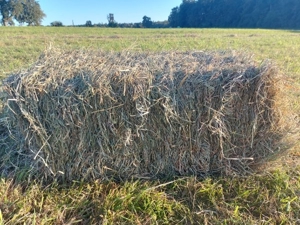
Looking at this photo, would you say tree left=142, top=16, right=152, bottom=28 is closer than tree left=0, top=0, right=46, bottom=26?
No

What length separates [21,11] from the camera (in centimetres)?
5944

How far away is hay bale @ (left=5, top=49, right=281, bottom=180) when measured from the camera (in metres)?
2.13

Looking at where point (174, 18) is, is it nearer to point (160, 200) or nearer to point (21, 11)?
point (21, 11)

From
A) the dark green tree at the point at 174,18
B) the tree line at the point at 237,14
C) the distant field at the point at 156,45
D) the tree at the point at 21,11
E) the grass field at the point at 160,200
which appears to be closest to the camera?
the grass field at the point at 160,200

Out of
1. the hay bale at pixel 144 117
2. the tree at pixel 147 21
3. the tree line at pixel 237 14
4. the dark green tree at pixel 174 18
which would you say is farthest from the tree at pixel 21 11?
the hay bale at pixel 144 117

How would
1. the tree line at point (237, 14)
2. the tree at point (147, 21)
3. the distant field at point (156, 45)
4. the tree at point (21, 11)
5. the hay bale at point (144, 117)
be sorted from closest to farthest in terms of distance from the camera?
the hay bale at point (144, 117) → the distant field at point (156, 45) → the tree line at point (237, 14) → the tree at point (21, 11) → the tree at point (147, 21)

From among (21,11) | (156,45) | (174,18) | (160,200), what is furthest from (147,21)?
(160,200)

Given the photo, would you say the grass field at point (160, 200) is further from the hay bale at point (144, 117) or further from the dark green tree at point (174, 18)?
the dark green tree at point (174, 18)

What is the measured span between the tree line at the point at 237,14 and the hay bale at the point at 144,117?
Result: 54.9 meters

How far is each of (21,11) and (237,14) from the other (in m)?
59.4

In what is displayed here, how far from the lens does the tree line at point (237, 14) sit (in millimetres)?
50781

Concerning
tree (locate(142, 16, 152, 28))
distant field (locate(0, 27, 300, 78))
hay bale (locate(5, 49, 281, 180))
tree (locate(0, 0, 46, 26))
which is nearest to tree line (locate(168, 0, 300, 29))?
tree (locate(142, 16, 152, 28))

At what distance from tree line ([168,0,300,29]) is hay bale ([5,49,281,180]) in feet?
180

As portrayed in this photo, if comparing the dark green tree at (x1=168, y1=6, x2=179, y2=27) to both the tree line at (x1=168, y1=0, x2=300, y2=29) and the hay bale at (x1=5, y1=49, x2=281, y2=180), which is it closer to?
the tree line at (x1=168, y1=0, x2=300, y2=29)
